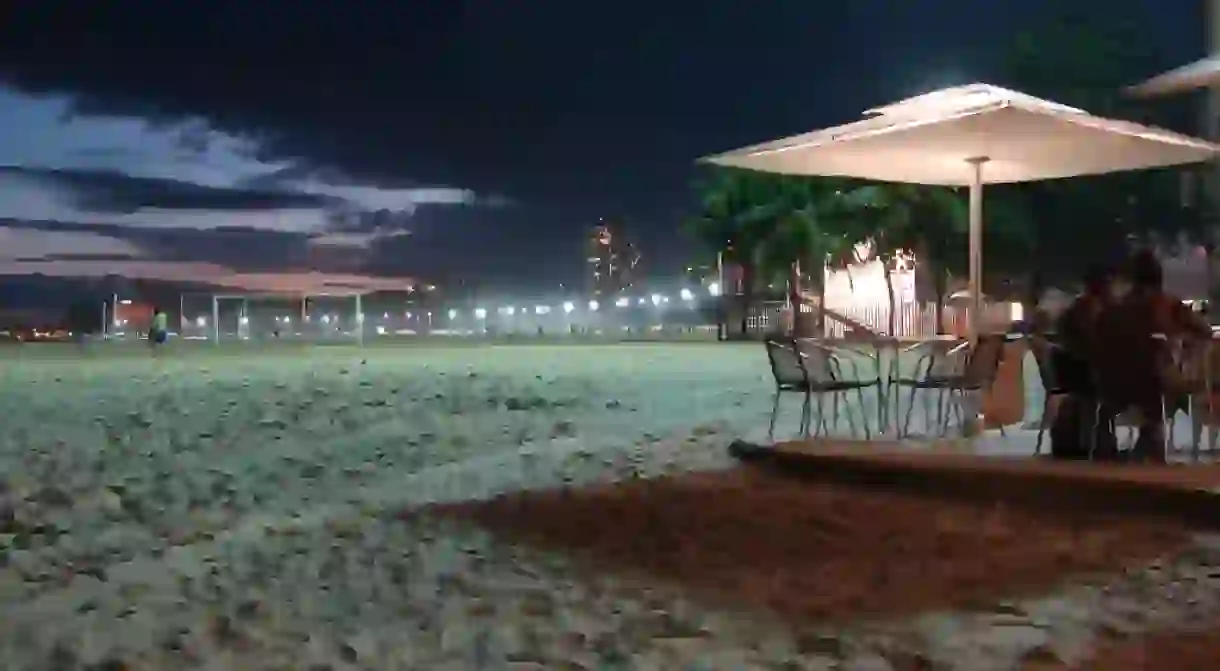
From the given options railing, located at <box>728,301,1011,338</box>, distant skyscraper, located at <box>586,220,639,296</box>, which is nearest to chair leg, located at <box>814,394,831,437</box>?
railing, located at <box>728,301,1011,338</box>

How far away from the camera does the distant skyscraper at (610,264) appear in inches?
2808

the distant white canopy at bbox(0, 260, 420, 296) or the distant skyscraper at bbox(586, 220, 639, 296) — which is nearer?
the distant white canopy at bbox(0, 260, 420, 296)

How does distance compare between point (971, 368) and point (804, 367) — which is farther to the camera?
point (804, 367)

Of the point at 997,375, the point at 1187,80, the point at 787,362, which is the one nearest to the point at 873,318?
the point at 1187,80

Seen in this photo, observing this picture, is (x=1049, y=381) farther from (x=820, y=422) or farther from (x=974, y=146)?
(x=820, y=422)

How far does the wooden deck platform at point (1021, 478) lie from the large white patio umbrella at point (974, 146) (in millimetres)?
1782

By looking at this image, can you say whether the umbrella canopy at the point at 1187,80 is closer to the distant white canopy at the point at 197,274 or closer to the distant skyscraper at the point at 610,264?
A: the distant white canopy at the point at 197,274

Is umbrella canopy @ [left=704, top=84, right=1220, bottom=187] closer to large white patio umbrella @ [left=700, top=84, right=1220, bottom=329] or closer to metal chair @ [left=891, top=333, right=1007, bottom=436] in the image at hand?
large white patio umbrella @ [left=700, top=84, right=1220, bottom=329]

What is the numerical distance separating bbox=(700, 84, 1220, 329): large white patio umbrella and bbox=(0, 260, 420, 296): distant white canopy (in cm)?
3851

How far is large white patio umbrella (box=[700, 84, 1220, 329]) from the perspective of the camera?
7301 millimetres

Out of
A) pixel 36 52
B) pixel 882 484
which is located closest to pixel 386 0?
pixel 36 52

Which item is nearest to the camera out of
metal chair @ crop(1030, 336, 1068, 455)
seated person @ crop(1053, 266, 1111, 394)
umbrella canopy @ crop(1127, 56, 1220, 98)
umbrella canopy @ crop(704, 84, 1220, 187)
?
seated person @ crop(1053, 266, 1111, 394)

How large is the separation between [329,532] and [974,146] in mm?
4423

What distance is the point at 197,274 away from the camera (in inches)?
2035
